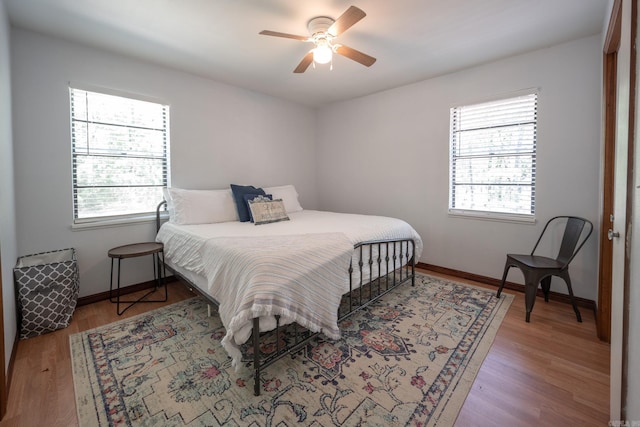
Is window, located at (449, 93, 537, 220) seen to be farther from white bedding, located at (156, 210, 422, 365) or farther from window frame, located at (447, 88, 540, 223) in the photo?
white bedding, located at (156, 210, 422, 365)

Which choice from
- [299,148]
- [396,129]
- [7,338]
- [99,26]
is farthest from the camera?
[299,148]

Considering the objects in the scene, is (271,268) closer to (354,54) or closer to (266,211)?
(266,211)

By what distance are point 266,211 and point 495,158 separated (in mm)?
2674

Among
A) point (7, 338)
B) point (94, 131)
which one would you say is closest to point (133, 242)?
point (94, 131)

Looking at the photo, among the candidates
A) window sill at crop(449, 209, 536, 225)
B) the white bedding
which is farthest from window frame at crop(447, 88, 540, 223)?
the white bedding

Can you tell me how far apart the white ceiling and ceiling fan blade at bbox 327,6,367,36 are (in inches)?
7.4

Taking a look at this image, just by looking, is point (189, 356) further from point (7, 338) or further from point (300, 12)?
point (300, 12)

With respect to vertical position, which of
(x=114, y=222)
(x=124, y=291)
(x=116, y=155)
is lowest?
(x=124, y=291)

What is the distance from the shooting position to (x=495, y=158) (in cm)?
314

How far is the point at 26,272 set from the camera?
7.13ft

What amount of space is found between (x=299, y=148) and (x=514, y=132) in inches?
119

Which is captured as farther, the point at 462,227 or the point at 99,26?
the point at 462,227

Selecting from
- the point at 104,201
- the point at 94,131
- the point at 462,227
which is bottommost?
the point at 462,227

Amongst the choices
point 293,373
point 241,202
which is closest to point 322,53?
point 241,202
